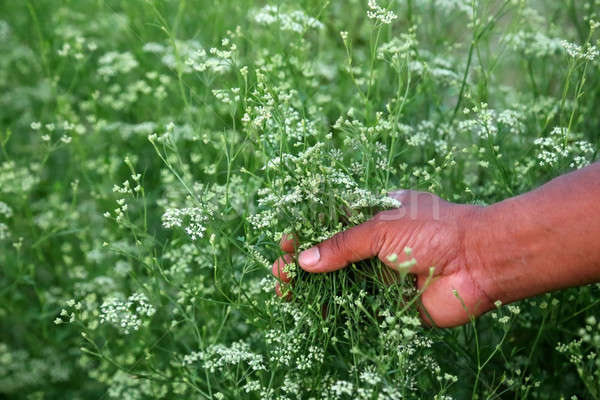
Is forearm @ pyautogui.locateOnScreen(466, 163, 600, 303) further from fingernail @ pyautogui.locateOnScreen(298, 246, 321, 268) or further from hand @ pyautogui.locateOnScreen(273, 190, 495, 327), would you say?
fingernail @ pyautogui.locateOnScreen(298, 246, 321, 268)

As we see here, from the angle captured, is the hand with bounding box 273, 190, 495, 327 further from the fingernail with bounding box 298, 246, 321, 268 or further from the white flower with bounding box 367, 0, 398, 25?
the white flower with bounding box 367, 0, 398, 25

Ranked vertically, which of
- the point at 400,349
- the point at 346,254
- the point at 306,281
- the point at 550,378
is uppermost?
the point at 346,254

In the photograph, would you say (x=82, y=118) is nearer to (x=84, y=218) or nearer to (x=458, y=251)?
(x=84, y=218)

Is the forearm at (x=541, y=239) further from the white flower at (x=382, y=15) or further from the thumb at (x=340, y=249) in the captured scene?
the white flower at (x=382, y=15)

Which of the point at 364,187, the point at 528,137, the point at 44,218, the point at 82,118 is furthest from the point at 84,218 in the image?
the point at 528,137

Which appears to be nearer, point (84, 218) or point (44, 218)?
point (44, 218)

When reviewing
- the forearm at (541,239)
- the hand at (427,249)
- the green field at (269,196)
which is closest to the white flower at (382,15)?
the green field at (269,196)

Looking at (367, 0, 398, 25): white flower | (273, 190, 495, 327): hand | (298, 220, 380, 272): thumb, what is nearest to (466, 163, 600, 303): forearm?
(273, 190, 495, 327): hand

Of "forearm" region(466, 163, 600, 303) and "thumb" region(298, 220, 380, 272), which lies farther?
"thumb" region(298, 220, 380, 272)

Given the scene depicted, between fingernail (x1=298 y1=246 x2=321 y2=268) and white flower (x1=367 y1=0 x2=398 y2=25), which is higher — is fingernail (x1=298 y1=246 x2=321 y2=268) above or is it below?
below
